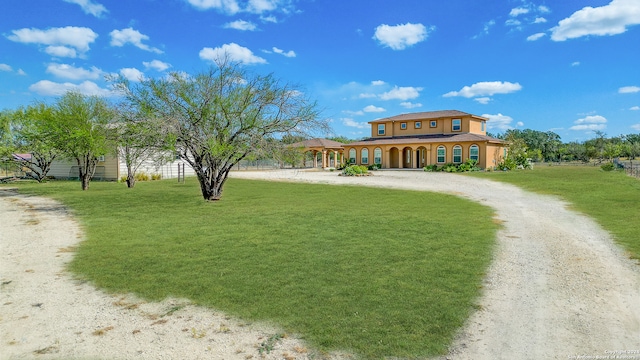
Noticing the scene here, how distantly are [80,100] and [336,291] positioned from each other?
938 inches

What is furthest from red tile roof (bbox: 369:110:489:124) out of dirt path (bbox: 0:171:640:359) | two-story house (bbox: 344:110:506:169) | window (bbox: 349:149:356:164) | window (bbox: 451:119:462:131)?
dirt path (bbox: 0:171:640:359)

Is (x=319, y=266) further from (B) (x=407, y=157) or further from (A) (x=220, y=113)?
(B) (x=407, y=157)

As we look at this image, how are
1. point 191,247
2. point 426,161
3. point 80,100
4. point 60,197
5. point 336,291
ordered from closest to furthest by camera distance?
point 336,291 → point 191,247 → point 60,197 → point 80,100 → point 426,161

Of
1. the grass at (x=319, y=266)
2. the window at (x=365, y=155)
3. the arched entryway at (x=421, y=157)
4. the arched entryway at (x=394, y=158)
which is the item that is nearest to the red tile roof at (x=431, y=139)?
the window at (x=365, y=155)

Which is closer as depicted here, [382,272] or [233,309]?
[233,309]

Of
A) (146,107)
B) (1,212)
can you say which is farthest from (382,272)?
(1,212)

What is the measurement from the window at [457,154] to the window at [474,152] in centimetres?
94

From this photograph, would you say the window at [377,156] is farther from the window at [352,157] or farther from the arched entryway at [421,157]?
the arched entryway at [421,157]

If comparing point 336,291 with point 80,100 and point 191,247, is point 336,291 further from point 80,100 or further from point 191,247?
point 80,100

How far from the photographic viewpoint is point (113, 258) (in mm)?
7164

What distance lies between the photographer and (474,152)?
1401 inches

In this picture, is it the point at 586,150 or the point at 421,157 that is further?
the point at 586,150

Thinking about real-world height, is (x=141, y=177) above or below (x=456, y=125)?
below

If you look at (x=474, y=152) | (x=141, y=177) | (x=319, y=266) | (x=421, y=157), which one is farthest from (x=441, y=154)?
(x=319, y=266)
